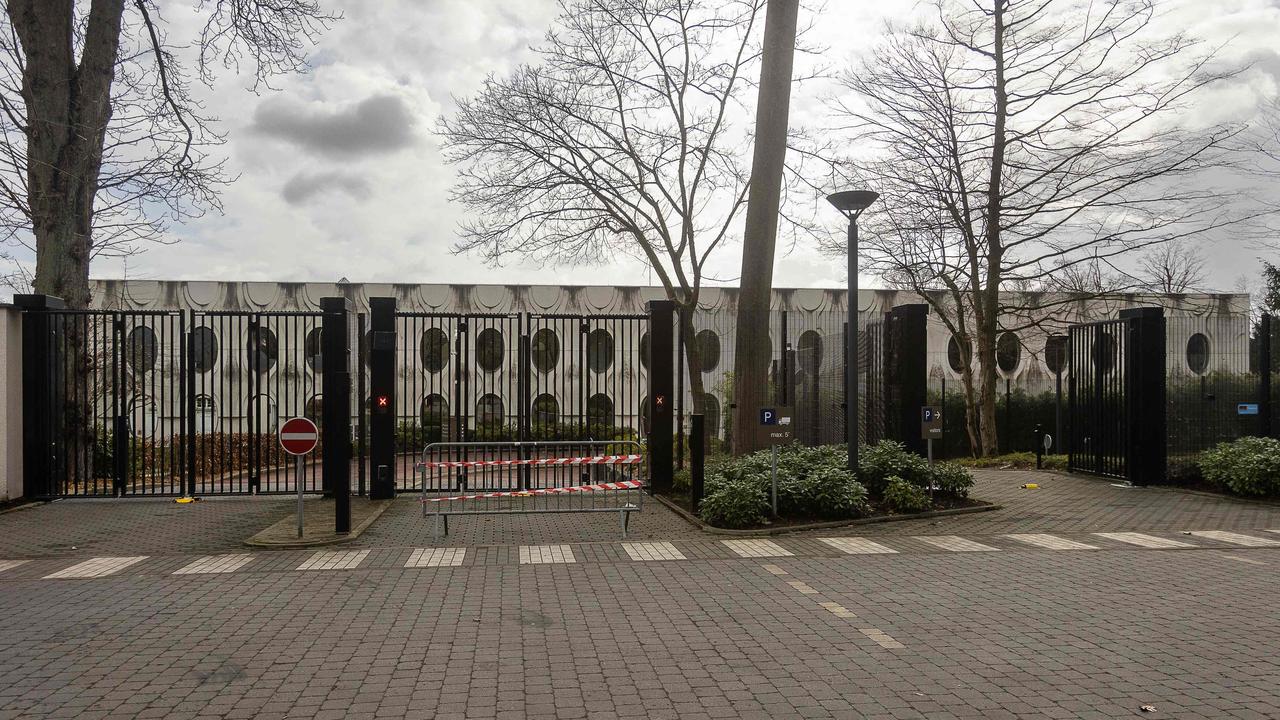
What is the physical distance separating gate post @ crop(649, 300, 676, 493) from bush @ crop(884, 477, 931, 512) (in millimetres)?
3277

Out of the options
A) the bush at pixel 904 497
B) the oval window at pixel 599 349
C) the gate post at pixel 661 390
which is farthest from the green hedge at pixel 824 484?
the oval window at pixel 599 349

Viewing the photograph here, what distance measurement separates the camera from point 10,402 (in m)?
13.0

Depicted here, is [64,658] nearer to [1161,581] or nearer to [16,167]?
[1161,581]

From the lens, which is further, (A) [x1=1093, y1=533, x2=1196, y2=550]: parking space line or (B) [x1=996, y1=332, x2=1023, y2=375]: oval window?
(B) [x1=996, y1=332, x2=1023, y2=375]: oval window

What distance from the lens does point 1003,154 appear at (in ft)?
72.2

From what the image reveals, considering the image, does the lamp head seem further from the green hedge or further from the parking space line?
the parking space line

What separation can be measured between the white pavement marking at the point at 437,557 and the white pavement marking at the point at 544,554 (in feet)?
2.06

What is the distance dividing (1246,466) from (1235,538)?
4.01m

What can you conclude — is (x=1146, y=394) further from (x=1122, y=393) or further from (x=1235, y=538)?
(x=1235, y=538)

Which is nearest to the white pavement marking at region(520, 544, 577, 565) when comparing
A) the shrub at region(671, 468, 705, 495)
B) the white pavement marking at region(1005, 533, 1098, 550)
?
the shrub at region(671, 468, 705, 495)

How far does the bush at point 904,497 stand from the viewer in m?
12.1

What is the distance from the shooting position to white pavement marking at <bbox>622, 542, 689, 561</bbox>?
9.45 meters

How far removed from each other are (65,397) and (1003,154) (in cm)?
1962

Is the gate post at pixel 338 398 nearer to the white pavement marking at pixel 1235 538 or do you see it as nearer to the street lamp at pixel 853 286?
the street lamp at pixel 853 286
